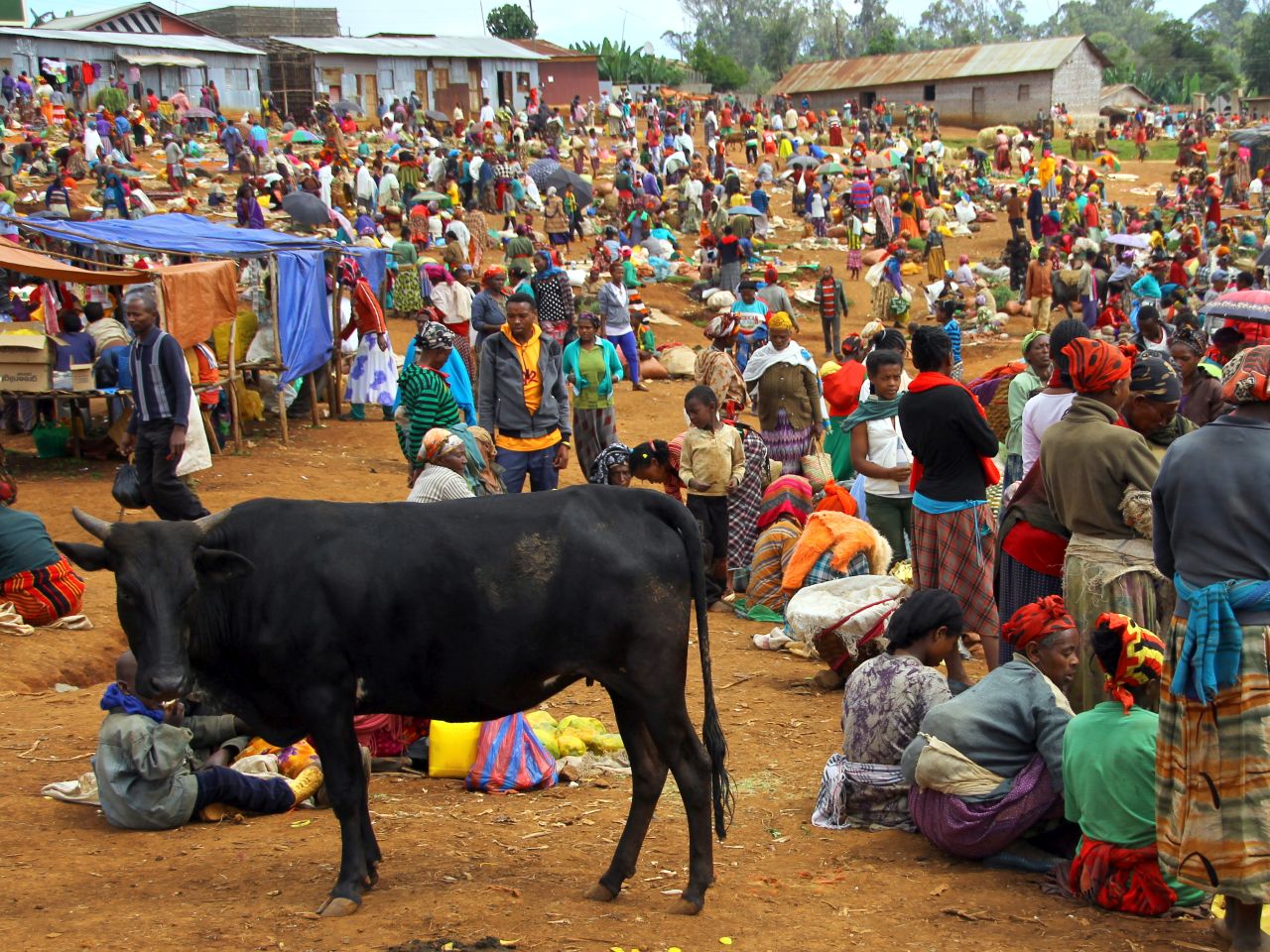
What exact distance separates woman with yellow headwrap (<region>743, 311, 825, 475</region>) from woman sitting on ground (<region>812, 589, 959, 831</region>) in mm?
5031

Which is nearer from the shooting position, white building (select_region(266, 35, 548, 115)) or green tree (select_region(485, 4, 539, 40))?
white building (select_region(266, 35, 548, 115))

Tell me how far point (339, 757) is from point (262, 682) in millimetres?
415

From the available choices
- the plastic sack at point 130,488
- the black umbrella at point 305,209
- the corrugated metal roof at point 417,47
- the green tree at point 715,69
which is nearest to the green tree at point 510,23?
the green tree at point 715,69

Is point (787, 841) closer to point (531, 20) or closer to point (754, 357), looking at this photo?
point (754, 357)

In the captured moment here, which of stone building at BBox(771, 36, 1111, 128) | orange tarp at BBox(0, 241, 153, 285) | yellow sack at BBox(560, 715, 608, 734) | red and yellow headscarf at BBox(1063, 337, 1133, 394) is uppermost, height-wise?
stone building at BBox(771, 36, 1111, 128)

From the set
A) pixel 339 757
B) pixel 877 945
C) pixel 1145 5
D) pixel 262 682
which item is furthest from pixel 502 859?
pixel 1145 5

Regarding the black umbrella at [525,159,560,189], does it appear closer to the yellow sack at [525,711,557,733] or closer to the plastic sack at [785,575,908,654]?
the plastic sack at [785,575,908,654]

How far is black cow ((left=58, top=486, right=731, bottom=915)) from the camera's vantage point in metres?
5.07

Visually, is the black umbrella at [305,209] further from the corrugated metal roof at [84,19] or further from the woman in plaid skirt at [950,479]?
the corrugated metal roof at [84,19]

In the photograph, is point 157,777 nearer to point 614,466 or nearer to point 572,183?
point 614,466

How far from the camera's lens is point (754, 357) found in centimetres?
1157

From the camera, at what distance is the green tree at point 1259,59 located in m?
69.9

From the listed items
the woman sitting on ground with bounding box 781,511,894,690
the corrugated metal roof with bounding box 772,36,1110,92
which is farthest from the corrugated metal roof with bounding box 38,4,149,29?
the woman sitting on ground with bounding box 781,511,894,690

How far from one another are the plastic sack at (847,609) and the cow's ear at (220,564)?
13.3 ft
